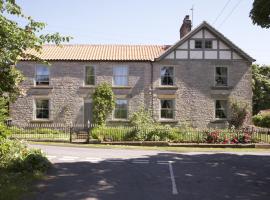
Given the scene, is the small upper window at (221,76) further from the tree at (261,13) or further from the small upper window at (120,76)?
the tree at (261,13)

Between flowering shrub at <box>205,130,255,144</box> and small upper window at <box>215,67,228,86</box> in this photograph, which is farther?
small upper window at <box>215,67,228,86</box>

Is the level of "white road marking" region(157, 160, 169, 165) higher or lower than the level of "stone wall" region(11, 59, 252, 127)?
lower

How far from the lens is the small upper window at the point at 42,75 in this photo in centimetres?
3391

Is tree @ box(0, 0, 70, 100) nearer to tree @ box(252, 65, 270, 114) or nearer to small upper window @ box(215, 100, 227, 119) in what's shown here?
small upper window @ box(215, 100, 227, 119)

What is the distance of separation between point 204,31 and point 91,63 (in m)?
9.81

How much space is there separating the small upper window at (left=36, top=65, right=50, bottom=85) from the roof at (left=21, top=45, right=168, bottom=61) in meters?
0.91

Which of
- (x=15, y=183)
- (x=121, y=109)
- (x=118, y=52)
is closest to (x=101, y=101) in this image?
(x=121, y=109)

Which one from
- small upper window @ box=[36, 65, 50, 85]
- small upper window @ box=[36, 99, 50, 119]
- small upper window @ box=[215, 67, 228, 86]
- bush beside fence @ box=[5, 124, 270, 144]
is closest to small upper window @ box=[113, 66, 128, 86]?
small upper window @ box=[36, 65, 50, 85]

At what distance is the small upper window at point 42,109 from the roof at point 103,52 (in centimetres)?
363

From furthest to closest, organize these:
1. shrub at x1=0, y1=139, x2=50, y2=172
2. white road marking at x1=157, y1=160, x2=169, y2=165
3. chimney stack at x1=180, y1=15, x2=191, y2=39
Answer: chimney stack at x1=180, y1=15, x2=191, y2=39 < white road marking at x1=157, y1=160, x2=169, y2=165 < shrub at x1=0, y1=139, x2=50, y2=172

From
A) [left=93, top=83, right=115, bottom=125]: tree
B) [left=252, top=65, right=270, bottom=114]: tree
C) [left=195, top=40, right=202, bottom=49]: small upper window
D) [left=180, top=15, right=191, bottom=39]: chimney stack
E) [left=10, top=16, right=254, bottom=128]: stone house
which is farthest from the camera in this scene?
[left=252, top=65, right=270, bottom=114]: tree

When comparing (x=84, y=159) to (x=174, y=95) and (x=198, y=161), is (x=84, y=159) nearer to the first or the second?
(x=198, y=161)

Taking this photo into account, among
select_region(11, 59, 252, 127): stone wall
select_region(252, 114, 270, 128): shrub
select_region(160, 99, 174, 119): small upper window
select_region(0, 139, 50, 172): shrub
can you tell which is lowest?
select_region(0, 139, 50, 172): shrub

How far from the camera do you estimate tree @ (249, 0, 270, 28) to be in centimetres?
1466
